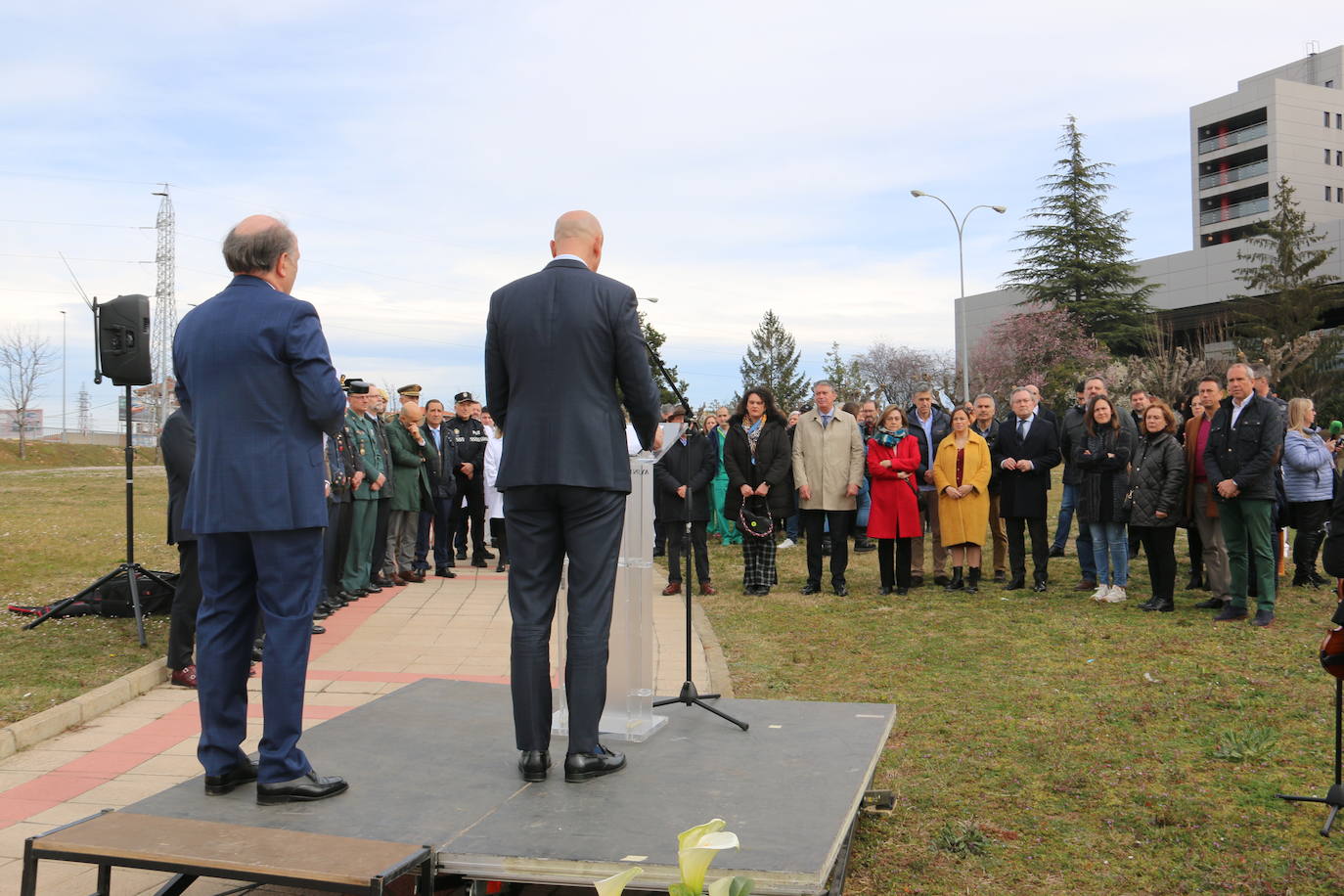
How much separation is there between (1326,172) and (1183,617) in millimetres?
79632

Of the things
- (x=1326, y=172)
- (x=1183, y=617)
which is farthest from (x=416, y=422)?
(x=1326, y=172)

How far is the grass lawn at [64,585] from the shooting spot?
6629 mm

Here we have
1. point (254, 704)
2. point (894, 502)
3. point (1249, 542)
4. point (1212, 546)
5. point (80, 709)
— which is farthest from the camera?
point (894, 502)

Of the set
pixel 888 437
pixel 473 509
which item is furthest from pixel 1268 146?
pixel 473 509

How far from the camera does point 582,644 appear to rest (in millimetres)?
3990

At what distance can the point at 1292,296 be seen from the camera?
52750 mm

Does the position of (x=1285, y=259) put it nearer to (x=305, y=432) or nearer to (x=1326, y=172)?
(x=1326, y=172)

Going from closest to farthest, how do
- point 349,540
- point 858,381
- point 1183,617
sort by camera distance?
point 1183,617 → point 349,540 → point 858,381

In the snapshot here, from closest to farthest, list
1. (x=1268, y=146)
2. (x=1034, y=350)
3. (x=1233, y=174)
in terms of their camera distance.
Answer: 1. (x=1034, y=350)
2. (x=1268, y=146)
3. (x=1233, y=174)

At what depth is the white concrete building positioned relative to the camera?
2835 inches

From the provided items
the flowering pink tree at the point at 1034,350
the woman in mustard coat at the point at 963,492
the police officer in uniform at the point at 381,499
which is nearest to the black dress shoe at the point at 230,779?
the police officer in uniform at the point at 381,499

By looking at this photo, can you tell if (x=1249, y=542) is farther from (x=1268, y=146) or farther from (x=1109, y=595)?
(x=1268, y=146)

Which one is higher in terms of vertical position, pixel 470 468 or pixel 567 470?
pixel 567 470

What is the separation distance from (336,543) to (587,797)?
6597mm
